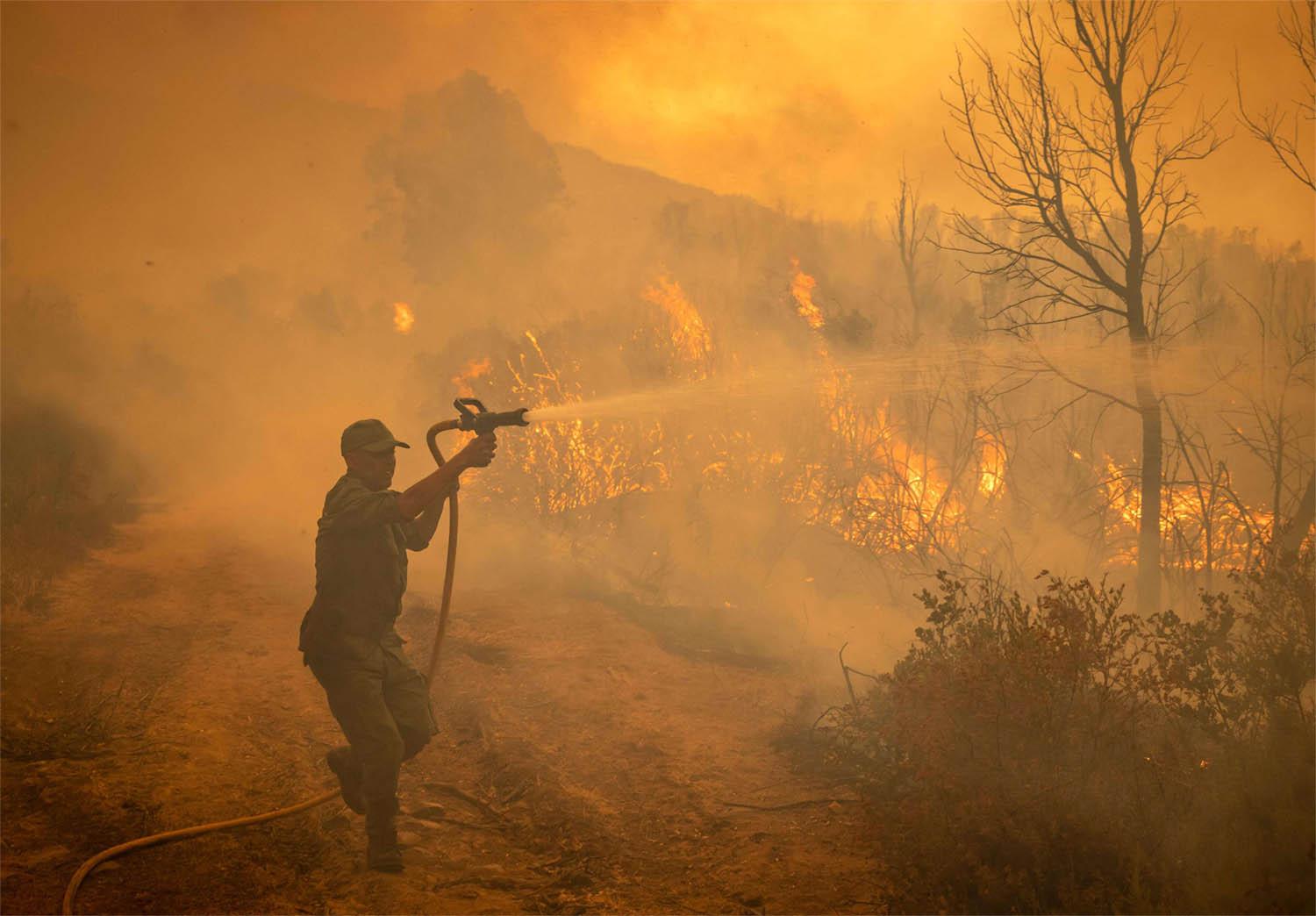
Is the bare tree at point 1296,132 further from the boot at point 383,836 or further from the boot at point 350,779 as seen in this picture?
the boot at point 350,779

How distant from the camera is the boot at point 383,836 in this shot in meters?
4.47

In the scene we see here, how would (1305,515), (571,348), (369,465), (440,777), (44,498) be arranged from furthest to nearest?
(571,348), (44,498), (1305,515), (440,777), (369,465)

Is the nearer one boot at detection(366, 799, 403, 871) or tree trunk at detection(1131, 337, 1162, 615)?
boot at detection(366, 799, 403, 871)

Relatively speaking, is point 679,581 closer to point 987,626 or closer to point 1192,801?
point 987,626

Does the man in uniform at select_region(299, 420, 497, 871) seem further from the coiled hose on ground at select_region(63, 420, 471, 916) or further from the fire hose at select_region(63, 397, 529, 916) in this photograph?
the coiled hose on ground at select_region(63, 420, 471, 916)

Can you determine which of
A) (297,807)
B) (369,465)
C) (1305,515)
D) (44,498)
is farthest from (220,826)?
(44,498)

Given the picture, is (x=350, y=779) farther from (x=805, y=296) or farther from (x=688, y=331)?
(x=805, y=296)

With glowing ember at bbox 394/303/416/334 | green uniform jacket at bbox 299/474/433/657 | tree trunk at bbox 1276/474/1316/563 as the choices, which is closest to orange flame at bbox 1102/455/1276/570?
tree trunk at bbox 1276/474/1316/563

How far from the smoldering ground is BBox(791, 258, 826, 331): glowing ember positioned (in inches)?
7.6

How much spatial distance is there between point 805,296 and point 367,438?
1610 cm

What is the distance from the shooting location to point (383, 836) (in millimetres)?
4500

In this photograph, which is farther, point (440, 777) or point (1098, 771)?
point (440, 777)

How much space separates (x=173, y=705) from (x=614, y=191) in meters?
45.4

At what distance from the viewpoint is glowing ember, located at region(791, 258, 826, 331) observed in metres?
17.5
